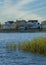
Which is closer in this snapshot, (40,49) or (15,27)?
(40,49)

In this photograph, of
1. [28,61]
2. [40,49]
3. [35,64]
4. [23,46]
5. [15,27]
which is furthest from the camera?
[15,27]

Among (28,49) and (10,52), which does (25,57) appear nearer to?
(28,49)

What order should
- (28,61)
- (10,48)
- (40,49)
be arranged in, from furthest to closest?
1. (10,48)
2. (40,49)
3. (28,61)

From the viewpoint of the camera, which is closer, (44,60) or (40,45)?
(44,60)

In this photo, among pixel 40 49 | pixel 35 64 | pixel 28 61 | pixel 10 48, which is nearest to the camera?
pixel 35 64

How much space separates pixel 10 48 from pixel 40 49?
17.4 ft

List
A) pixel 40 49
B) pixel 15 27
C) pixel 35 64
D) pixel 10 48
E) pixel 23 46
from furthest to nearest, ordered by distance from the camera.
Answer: pixel 15 27, pixel 10 48, pixel 23 46, pixel 40 49, pixel 35 64

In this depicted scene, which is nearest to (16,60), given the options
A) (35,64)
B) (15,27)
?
(35,64)

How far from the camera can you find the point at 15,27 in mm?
103812

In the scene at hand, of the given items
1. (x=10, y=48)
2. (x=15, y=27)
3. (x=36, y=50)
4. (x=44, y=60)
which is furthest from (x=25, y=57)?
(x=15, y=27)

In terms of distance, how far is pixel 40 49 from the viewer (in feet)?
81.0

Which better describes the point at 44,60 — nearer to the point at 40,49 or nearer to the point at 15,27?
the point at 40,49

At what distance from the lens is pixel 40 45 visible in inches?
979

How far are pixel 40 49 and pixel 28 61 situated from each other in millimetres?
2340
